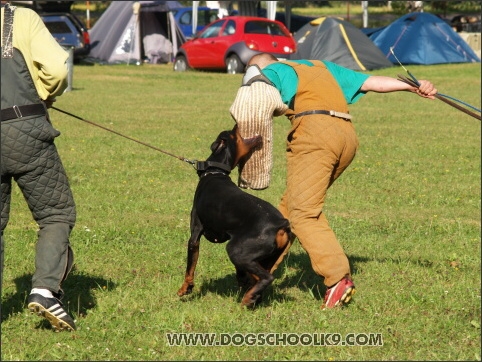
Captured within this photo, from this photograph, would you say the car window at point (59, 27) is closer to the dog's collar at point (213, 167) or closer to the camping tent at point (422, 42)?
the camping tent at point (422, 42)

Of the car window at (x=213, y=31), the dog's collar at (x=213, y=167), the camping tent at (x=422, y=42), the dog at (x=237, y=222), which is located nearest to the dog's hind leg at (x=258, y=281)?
the dog at (x=237, y=222)

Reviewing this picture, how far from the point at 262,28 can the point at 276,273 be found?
2063 centimetres

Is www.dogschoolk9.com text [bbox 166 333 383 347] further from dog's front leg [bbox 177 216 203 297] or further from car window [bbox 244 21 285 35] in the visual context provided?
car window [bbox 244 21 285 35]

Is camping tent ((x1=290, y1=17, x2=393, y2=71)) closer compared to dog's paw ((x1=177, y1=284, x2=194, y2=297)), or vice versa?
dog's paw ((x1=177, y1=284, x2=194, y2=297))

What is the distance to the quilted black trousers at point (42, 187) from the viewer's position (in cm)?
492

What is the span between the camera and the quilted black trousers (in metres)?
4.92

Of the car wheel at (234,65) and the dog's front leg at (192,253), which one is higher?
the dog's front leg at (192,253)

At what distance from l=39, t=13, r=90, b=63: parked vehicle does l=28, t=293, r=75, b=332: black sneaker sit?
23.7 m

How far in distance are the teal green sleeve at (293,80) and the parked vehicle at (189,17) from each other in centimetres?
2831

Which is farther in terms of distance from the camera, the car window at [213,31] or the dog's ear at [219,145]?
the car window at [213,31]

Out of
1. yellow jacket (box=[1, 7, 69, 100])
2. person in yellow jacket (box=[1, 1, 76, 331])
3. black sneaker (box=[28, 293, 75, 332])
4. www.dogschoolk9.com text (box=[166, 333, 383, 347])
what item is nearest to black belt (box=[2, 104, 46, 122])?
person in yellow jacket (box=[1, 1, 76, 331])

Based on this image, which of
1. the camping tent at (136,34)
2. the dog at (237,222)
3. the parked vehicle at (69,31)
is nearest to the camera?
the dog at (237,222)

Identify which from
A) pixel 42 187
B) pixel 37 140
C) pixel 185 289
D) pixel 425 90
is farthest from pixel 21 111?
pixel 425 90

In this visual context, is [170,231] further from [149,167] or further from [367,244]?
[149,167]
